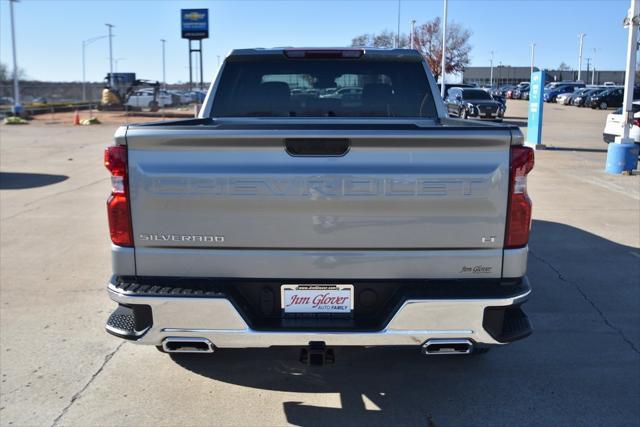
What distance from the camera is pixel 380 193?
301 cm

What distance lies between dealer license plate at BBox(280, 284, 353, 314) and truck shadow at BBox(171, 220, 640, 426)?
74cm

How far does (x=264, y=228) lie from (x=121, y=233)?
71cm

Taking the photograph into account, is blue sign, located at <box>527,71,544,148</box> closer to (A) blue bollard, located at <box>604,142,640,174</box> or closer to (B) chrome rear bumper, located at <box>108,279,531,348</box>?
(A) blue bollard, located at <box>604,142,640,174</box>

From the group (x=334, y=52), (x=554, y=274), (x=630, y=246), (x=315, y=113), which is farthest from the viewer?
(x=630, y=246)

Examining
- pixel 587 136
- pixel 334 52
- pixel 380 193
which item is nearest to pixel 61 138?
pixel 587 136

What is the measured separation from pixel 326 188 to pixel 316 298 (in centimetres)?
58

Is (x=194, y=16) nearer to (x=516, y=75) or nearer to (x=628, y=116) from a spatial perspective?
(x=628, y=116)

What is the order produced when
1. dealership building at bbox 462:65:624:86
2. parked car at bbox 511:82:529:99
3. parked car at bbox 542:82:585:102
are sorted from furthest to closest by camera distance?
dealership building at bbox 462:65:624:86, parked car at bbox 511:82:529:99, parked car at bbox 542:82:585:102

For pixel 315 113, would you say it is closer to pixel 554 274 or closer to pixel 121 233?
pixel 121 233

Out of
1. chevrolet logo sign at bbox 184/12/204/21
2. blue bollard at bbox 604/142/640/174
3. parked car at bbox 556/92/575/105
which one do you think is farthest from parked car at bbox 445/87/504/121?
chevrolet logo sign at bbox 184/12/204/21

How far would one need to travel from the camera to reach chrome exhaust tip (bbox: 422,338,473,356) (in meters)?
3.14

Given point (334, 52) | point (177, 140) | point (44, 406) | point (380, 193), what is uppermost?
point (334, 52)

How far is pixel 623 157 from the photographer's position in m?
14.0

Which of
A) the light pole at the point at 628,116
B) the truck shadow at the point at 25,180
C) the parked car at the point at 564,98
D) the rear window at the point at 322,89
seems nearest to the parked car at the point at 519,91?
the parked car at the point at 564,98
